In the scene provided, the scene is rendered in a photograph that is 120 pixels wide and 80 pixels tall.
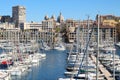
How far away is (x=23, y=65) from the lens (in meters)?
32.3

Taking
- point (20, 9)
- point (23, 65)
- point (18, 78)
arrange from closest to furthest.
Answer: point (18, 78)
point (23, 65)
point (20, 9)

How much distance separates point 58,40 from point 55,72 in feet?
138

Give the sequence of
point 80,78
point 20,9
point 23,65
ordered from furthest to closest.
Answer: point 20,9, point 23,65, point 80,78

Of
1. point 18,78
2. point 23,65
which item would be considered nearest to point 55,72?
point 23,65

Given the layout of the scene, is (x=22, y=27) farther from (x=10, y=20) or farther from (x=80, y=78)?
(x=80, y=78)

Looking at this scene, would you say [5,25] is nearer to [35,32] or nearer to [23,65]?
[35,32]

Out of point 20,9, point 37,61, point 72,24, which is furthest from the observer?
point 20,9

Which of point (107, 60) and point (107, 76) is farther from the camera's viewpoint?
point (107, 60)

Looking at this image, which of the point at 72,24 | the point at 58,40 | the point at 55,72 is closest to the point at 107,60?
the point at 55,72

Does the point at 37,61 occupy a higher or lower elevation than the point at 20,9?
lower

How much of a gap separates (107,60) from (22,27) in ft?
198

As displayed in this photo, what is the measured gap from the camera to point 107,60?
3584 cm

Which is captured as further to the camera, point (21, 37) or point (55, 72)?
point (21, 37)

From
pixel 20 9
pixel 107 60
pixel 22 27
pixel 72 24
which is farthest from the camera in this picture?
pixel 20 9
